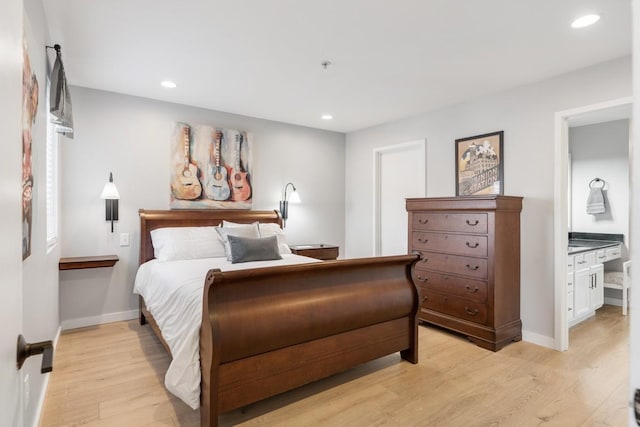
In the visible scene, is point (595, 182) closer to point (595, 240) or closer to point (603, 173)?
point (603, 173)

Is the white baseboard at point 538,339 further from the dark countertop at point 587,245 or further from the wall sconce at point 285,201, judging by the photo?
the wall sconce at point 285,201

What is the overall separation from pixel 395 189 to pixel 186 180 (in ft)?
9.20

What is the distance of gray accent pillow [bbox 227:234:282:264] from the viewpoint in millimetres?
3461

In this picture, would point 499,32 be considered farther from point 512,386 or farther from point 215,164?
point 215,164

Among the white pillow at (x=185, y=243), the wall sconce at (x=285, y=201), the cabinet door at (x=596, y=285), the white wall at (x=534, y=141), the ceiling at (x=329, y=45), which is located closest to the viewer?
the ceiling at (x=329, y=45)

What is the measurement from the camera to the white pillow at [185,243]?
11.7ft

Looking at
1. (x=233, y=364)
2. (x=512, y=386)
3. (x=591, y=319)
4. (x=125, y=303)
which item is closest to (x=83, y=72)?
(x=125, y=303)

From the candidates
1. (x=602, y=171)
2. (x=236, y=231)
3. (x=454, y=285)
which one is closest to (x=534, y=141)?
(x=454, y=285)

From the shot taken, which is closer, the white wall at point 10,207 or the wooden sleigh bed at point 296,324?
the white wall at point 10,207

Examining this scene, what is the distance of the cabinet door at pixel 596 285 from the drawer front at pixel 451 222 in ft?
5.64

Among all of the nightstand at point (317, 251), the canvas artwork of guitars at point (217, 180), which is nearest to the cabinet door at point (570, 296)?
the nightstand at point (317, 251)

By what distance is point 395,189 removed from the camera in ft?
16.4

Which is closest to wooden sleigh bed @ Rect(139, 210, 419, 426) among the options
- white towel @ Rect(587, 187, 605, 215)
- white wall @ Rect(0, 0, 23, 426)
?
white wall @ Rect(0, 0, 23, 426)

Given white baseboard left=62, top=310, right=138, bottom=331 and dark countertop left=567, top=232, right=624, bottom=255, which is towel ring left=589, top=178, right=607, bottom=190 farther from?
white baseboard left=62, top=310, right=138, bottom=331
